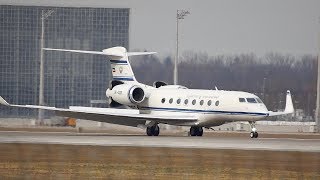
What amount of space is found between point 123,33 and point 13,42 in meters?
12.4

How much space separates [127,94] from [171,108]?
9.81 ft

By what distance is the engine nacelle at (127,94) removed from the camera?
69.0 meters

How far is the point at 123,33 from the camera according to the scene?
402 ft

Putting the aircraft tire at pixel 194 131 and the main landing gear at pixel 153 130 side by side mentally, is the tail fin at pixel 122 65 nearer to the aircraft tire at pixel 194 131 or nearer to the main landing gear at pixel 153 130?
the main landing gear at pixel 153 130

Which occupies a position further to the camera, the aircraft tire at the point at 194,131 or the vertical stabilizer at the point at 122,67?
the vertical stabilizer at the point at 122,67

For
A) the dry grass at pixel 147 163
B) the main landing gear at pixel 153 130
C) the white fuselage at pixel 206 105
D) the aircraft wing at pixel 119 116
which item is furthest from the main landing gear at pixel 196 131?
the dry grass at pixel 147 163

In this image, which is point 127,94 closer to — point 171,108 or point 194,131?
point 171,108

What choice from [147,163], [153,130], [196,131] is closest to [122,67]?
[153,130]

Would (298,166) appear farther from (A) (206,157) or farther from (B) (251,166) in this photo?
(A) (206,157)

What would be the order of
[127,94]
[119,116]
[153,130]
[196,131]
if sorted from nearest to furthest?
1. [119,116]
2. [153,130]
3. [196,131]
4. [127,94]

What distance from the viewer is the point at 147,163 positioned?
1566 inches

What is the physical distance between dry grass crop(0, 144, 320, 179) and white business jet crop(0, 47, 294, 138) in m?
17.1

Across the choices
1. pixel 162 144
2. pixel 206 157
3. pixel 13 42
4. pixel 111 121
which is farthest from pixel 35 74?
pixel 206 157

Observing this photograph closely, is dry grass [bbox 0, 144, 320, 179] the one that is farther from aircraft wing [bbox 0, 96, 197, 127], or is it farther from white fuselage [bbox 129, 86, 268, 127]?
white fuselage [bbox 129, 86, 268, 127]
